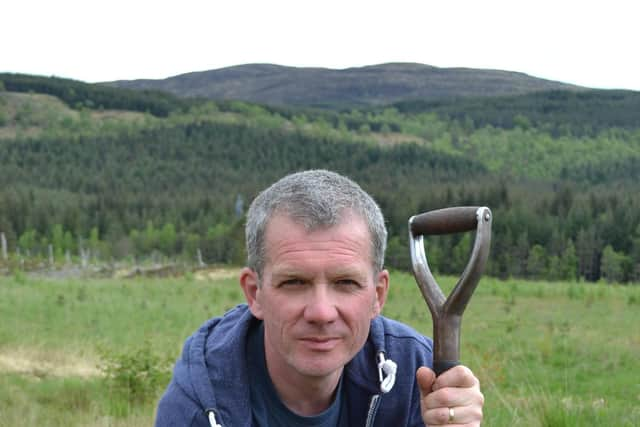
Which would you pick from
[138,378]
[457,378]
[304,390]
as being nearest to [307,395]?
[304,390]

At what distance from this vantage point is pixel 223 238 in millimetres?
53875

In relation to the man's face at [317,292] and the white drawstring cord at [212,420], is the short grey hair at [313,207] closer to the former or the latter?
the man's face at [317,292]

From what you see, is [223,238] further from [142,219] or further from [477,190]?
[477,190]

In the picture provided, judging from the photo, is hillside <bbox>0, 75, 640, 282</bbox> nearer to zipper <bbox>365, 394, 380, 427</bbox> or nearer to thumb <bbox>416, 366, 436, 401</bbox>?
zipper <bbox>365, 394, 380, 427</bbox>

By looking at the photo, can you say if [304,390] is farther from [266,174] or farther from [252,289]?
[266,174]

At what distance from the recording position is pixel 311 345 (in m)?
2.56

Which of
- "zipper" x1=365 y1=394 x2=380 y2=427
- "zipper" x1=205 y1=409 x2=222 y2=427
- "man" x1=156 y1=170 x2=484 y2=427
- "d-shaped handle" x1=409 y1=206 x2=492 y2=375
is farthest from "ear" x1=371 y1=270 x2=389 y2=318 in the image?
"zipper" x1=205 y1=409 x2=222 y2=427

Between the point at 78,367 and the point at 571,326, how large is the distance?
9.05 m

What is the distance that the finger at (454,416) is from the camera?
245cm

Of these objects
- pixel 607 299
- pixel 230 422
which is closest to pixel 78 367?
pixel 230 422

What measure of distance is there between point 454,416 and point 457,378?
11 cm

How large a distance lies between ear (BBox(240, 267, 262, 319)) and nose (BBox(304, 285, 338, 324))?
0.25m

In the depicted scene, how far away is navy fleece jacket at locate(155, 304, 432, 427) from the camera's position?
2.66 m

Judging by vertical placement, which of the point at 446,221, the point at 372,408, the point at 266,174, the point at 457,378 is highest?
the point at 446,221
